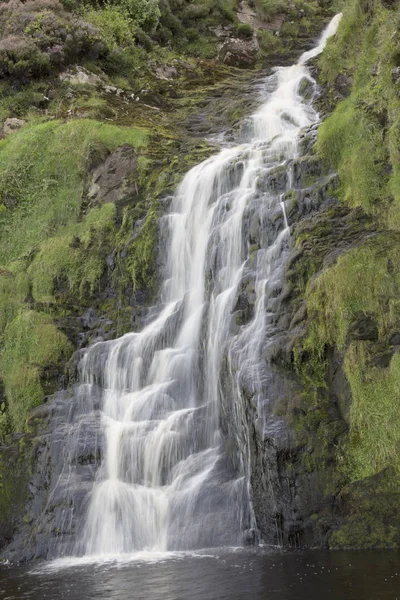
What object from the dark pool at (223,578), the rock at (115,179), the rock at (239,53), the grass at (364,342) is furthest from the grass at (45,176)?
the dark pool at (223,578)

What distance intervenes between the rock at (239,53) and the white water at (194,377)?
1422 centimetres

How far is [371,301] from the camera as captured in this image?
464 inches

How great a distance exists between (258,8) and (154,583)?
1290 inches

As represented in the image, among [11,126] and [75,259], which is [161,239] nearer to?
[75,259]

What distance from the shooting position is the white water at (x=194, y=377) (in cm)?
1185

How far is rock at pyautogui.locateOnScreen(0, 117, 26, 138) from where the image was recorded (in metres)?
25.3

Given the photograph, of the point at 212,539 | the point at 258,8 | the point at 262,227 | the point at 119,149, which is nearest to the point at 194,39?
the point at 258,8

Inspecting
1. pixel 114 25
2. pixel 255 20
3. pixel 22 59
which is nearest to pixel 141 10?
pixel 114 25

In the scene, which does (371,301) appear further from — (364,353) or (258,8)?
(258,8)

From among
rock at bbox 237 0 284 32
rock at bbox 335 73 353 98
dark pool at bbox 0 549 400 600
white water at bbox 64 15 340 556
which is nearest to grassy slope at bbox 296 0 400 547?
dark pool at bbox 0 549 400 600

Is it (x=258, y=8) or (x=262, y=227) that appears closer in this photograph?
(x=262, y=227)

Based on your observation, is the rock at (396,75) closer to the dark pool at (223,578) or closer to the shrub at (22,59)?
the dark pool at (223,578)

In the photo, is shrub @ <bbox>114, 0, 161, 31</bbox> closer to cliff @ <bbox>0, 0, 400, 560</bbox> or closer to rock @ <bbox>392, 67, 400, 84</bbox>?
cliff @ <bbox>0, 0, 400, 560</bbox>

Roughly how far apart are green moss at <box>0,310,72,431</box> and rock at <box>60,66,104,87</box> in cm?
1303
